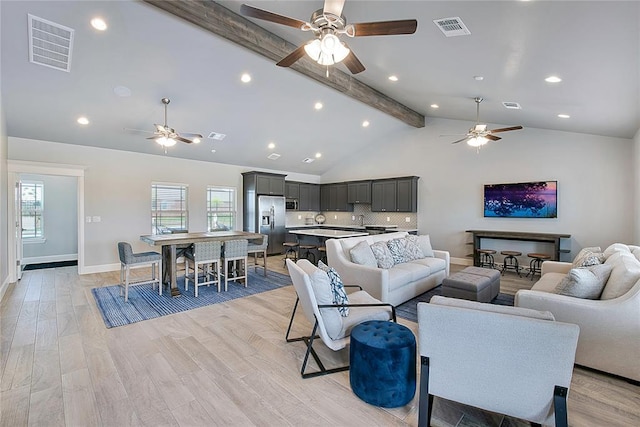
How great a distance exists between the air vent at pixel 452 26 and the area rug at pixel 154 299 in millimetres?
4442

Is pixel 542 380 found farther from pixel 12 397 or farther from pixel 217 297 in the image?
pixel 217 297

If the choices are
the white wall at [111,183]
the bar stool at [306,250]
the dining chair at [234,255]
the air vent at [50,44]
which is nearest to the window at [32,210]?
the white wall at [111,183]

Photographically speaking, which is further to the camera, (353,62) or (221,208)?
(221,208)

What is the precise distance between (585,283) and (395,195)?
19.1 feet

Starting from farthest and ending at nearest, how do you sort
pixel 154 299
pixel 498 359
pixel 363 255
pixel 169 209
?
pixel 169 209, pixel 154 299, pixel 363 255, pixel 498 359

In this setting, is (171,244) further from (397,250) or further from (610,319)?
(610,319)

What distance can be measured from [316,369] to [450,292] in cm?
225

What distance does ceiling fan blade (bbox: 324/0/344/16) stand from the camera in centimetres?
229

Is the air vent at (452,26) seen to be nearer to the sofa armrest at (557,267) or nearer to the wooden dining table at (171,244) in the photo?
the sofa armrest at (557,267)

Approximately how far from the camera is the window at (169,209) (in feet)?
23.6

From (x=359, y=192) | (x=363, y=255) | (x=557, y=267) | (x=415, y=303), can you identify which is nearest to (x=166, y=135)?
(x=363, y=255)

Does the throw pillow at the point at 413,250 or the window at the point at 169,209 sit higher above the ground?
the window at the point at 169,209

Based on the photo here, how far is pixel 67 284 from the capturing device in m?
5.42

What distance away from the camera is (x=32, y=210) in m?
7.56
